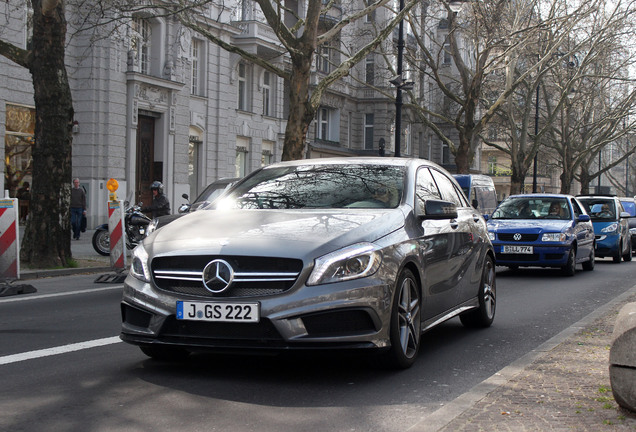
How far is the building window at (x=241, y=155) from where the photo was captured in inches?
1479

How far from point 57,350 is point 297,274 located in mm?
2479

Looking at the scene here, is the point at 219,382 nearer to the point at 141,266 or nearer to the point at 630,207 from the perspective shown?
the point at 141,266

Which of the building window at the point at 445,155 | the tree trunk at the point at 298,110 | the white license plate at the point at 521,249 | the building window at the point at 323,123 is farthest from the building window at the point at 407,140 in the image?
the white license plate at the point at 521,249

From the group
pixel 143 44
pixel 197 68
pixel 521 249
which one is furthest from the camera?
pixel 197 68

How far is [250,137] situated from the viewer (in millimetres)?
37875

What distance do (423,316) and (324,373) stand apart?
3.08ft

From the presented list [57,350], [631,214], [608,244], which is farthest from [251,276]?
[631,214]

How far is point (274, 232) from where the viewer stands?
574cm

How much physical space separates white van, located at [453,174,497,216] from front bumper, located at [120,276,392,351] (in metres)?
18.1

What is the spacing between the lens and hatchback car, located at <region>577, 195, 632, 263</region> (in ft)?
70.2

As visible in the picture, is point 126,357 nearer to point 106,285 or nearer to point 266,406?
point 266,406

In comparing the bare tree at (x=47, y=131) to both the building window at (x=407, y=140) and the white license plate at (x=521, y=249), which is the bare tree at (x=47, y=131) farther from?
the building window at (x=407, y=140)

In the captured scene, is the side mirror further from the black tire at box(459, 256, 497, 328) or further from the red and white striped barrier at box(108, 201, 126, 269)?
the red and white striped barrier at box(108, 201, 126, 269)

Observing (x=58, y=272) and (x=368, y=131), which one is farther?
(x=368, y=131)
